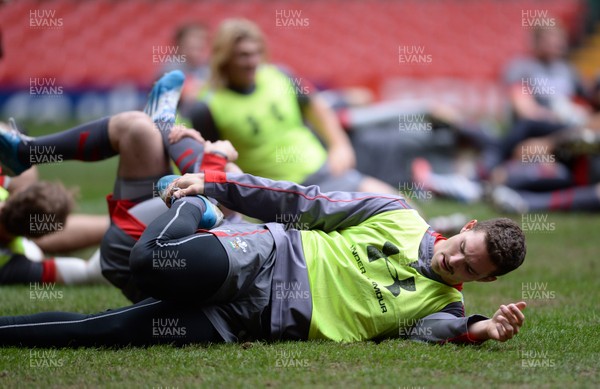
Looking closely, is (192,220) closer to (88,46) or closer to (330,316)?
(330,316)

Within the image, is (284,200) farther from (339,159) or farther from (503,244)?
(339,159)

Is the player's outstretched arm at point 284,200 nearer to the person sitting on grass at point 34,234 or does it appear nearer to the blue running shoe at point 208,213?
the blue running shoe at point 208,213

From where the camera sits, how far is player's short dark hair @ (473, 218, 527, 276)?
3312 mm

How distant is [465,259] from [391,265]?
1.18 ft

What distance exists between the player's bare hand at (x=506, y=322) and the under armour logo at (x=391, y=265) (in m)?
0.41

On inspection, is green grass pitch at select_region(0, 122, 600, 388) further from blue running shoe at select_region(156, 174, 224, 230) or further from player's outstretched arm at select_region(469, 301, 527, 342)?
blue running shoe at select_region(156, 174, 224, 230)

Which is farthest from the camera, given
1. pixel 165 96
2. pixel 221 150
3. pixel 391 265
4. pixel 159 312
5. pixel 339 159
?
pixel 339 159

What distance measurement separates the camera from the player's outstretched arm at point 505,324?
126 inches

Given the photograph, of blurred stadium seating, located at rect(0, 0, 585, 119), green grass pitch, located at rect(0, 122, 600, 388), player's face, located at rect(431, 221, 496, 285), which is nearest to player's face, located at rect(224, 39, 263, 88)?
green grass pitch, located at rect(0, 122, 600, 388)

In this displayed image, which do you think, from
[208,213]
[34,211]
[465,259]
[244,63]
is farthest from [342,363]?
[244,63]

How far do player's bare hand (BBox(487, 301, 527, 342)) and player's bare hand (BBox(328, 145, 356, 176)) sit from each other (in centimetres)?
289

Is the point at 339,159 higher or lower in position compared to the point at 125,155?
lower

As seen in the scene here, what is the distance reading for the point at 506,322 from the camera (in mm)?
3244

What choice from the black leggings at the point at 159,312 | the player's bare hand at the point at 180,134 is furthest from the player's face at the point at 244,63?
the black leggings at the point at 159,312
